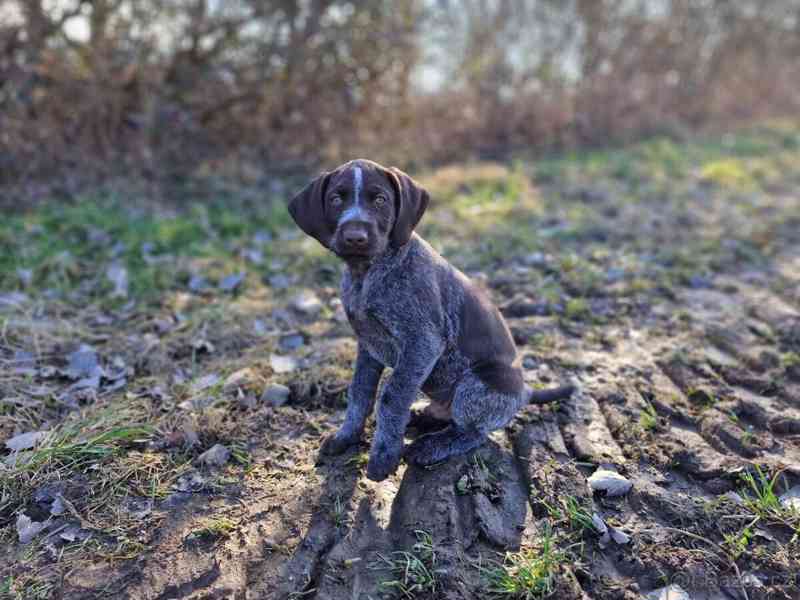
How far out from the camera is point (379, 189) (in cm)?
298

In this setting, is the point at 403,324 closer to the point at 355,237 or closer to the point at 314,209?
the point at 355,237

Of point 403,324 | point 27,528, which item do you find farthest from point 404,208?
point 27,528

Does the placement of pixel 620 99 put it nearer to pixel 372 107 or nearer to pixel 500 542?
pixel 372 107

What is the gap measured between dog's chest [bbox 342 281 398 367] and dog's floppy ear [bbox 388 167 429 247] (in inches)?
13.2

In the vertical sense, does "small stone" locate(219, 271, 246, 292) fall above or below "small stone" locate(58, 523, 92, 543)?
above

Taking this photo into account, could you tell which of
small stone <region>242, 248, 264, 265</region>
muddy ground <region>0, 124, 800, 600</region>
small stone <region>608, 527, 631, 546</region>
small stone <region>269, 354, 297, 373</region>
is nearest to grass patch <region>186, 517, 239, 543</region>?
muddy ground <region>0, 124, 800, 600</region>

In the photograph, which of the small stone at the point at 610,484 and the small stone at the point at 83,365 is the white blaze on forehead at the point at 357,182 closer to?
the small stone at the point at 610,484

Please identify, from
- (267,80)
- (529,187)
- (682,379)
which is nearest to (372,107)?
(267,80)

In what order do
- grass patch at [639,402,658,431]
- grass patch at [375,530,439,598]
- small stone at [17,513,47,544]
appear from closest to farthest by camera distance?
1. grass patch at [375,530,439,598]
2. small stone at [17,513,47,544]
3. grass patch at [639,402,658,431]

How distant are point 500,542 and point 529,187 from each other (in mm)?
6485

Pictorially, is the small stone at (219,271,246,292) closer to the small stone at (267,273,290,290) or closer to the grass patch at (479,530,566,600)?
the small stone at (267,273,290,290)

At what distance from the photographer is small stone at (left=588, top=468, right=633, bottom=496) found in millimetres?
3248

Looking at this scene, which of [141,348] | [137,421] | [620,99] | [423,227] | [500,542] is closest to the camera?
[500,542]

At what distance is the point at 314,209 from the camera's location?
3053 millimetres
